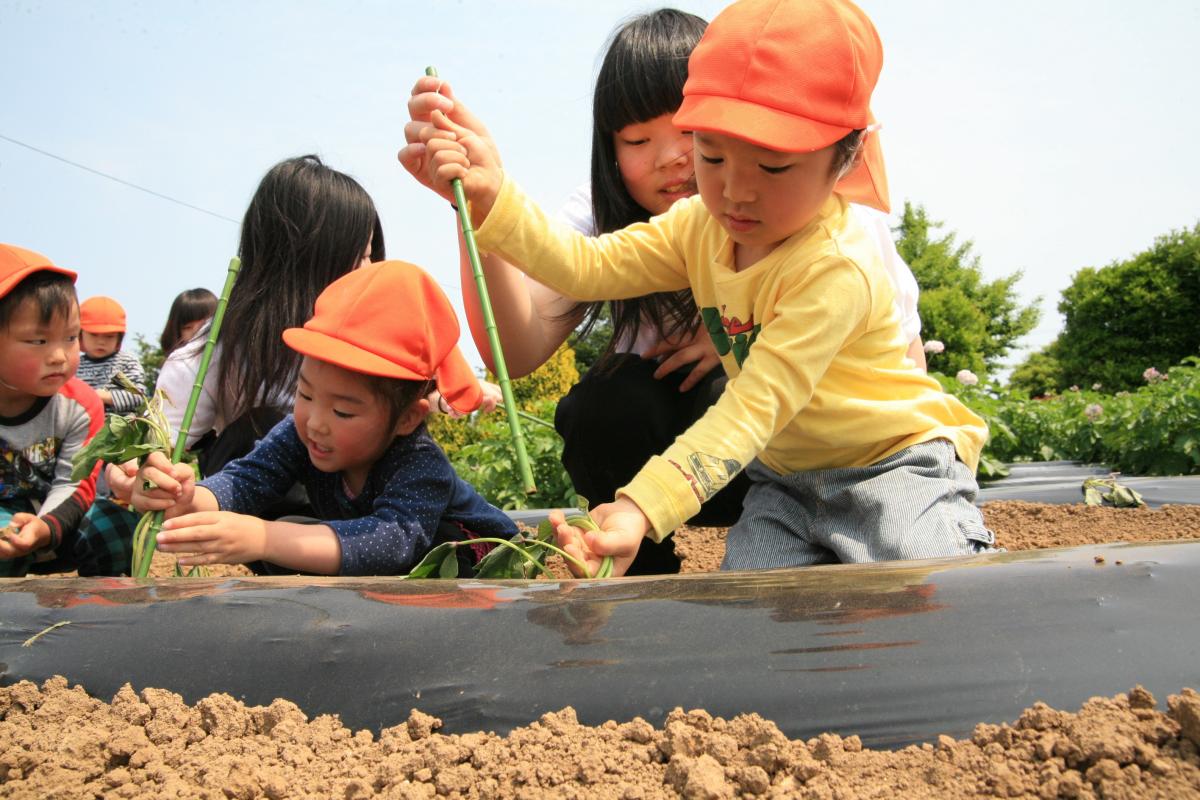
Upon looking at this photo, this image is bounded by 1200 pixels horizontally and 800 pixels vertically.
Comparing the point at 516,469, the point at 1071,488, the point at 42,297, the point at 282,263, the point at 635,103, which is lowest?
the point at 516,469

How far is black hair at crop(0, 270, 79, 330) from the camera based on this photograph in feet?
9.08

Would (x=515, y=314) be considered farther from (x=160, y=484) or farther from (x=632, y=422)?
(x=160, y=484)

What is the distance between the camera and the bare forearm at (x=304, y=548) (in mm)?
2061

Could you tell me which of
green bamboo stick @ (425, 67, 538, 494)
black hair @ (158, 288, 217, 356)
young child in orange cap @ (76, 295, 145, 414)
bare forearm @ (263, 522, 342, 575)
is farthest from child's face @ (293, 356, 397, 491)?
young child in orange cap @ (76, 295, 145, 414)

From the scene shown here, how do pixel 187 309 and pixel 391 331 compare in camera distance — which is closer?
pixel 391 331

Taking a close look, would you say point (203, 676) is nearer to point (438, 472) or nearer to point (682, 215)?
point (438, 472)

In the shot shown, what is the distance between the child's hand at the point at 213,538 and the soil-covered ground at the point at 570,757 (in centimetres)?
62

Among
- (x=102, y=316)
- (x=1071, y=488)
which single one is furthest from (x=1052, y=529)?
(x=102, y=316)

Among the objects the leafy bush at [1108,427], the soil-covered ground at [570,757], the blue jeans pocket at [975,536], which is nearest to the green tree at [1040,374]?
the leafy bush at [1108,427]

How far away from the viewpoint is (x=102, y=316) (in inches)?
255

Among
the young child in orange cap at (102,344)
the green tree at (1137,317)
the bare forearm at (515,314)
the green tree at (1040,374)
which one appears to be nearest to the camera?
the bare forearm at (515,314)

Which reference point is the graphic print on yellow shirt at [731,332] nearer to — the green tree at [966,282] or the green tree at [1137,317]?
the green tree at [1137,317]

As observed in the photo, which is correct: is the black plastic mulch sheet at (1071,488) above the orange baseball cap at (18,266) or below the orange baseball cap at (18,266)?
below

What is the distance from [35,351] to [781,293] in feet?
6.71
